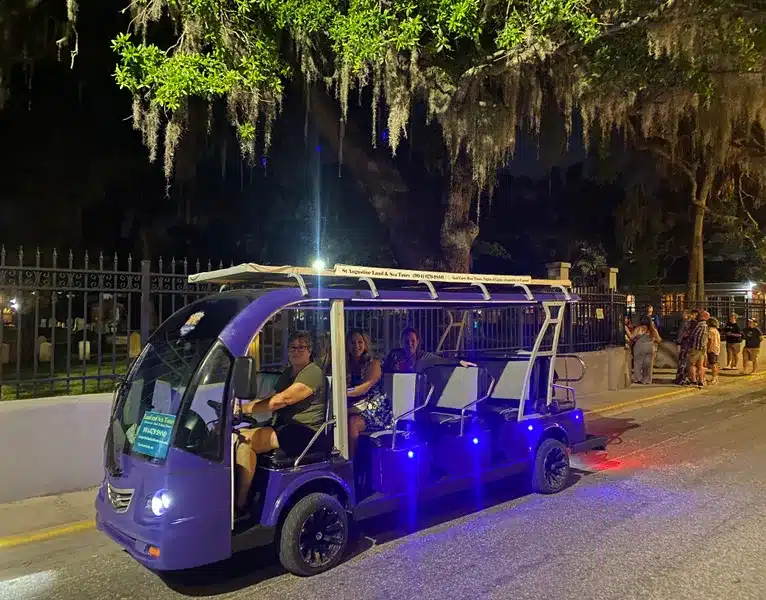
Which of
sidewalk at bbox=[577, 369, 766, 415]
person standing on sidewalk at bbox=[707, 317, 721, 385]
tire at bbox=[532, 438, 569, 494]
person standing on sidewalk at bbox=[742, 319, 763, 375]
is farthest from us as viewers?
person standing on sidewalk at bbox=[742, 319, 763, 375]

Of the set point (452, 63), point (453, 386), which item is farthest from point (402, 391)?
point (452, 63)

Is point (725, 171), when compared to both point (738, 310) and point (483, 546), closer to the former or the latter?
point (738, 310)

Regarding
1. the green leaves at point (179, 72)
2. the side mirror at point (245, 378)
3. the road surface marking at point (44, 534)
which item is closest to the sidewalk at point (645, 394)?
the green leaves at point (179, 72)

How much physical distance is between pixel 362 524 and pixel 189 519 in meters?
2.15

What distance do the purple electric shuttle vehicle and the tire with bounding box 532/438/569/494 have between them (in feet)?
0.05

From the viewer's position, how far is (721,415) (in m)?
11.7

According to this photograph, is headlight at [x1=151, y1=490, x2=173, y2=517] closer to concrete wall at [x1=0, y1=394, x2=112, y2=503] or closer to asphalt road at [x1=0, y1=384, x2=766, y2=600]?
asphalt road at [x1=0, y1=384, x2=766, y2=600]

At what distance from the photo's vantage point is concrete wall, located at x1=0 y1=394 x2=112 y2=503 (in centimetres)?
629

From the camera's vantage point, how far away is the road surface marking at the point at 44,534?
5.41 meters

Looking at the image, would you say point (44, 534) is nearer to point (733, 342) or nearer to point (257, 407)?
point (257, 407)

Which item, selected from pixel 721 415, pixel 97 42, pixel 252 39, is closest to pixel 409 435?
pixel 252 39

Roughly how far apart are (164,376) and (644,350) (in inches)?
544

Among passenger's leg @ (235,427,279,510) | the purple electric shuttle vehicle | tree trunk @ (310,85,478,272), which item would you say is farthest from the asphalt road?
tree trunk @ (310,85,478,272)

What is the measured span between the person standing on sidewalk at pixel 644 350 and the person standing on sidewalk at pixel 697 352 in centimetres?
87
